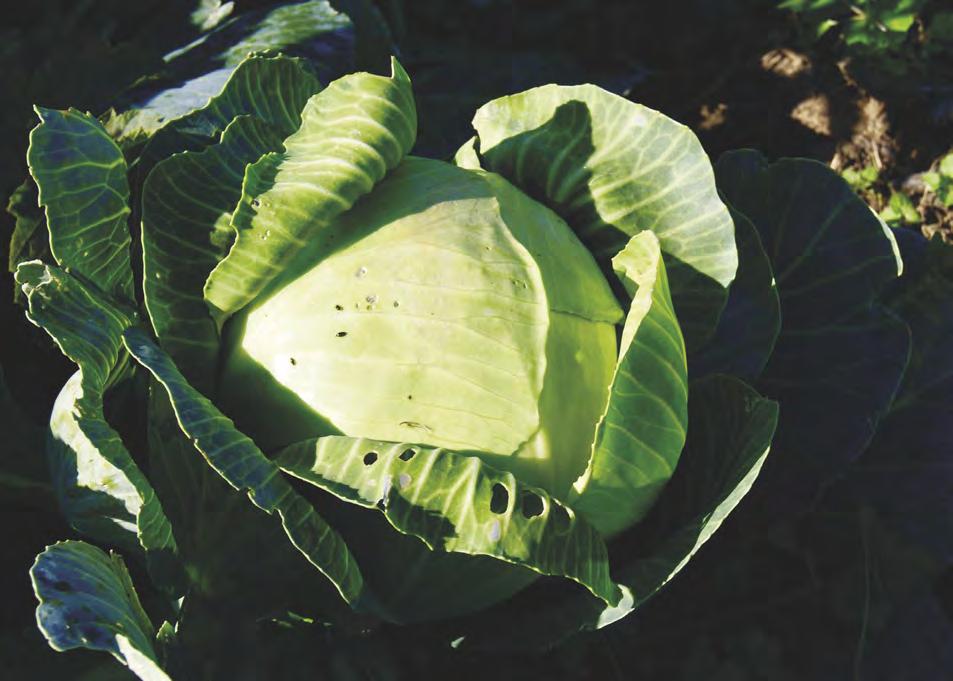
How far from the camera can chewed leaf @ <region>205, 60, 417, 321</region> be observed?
1.73 metres

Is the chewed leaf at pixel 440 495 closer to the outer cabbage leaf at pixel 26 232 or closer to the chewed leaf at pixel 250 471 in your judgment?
the chewed leaf at pixel 250 471

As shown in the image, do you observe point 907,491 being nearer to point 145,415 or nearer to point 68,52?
point 145,415

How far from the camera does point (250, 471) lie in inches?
62.1

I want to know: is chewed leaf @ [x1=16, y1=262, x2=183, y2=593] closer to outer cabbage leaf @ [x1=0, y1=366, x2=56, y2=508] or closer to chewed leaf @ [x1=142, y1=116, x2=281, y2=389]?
chewed leaf @ [x1=142, y1=116, x2=281, y2=389]

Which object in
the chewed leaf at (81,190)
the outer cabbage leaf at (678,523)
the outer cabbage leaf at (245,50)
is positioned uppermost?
the chewed leaf at (81,190)

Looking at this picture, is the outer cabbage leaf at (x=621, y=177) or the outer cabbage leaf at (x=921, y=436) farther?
the outer cabbage leaf at (x=921, y=436)

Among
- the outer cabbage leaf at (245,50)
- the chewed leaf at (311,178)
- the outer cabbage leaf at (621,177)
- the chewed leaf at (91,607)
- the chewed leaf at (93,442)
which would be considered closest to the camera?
the chewed leaf at (91,607)

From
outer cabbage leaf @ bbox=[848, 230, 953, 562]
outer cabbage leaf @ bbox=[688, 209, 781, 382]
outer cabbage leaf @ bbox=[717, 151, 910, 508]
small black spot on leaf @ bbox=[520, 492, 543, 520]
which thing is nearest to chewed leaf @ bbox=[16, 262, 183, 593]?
small black spot on leaf @ bbox=[520, 492, 543, 520]

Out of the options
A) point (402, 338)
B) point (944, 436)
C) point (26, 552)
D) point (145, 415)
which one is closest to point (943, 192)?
point (944, 436)

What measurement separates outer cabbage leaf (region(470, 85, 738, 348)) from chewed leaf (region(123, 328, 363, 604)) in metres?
0.84

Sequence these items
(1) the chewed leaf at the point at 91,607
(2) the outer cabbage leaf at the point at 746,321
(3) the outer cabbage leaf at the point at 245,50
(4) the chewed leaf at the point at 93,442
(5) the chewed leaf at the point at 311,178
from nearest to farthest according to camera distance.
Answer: (1) the chewed leaf at the point at 91,607 < (4) the chewed leaf at the point at 93,442 < (5) the chewed leaf at the point at 311,178 < (2) the outer cabbage leaf at the point at 746,321 < (3) the outer cabbage leaf at the point at 245,50

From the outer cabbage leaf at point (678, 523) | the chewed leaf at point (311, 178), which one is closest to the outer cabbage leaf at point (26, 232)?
the chewed leaf at point (311, 178)

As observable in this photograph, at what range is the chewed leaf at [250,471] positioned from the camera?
1.55m

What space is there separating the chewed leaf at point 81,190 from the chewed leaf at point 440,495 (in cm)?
56
